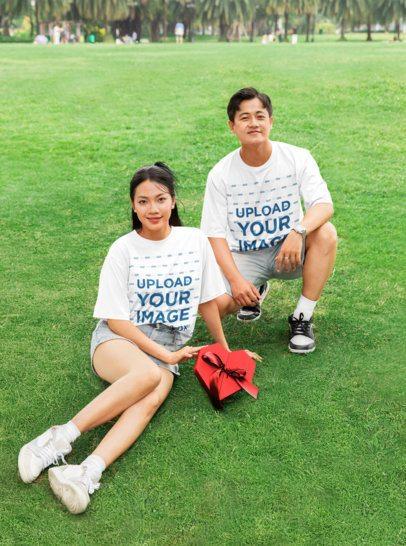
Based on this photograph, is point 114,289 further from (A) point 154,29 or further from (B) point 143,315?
(A) point 154,29

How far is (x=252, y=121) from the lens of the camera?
4.05 metres

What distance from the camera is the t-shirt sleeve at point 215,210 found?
4211 mm

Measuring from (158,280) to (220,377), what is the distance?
56 centimetres

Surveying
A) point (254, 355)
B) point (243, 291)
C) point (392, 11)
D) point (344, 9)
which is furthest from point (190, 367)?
point (344, 9)

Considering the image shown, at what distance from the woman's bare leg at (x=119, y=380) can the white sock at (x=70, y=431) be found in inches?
1.0

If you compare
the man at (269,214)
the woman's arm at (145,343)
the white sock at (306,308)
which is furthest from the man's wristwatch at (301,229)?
the woman's arm at (145,343)

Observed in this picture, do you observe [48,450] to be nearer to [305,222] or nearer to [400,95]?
[305,222]

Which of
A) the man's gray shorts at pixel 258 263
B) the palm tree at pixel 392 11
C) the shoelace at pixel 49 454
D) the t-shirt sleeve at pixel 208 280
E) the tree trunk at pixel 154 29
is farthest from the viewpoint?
the tree trunk at pixel 154 29

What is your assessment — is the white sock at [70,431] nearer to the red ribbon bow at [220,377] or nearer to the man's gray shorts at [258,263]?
the red ribbon bow at [220,377]

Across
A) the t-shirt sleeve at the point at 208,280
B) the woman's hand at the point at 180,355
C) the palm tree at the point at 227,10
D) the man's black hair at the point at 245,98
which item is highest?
the palm tree at the point at 227,10

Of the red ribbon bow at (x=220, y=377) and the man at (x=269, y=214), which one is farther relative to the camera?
the man at (x=269, y=214)

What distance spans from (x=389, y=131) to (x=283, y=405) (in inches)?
257

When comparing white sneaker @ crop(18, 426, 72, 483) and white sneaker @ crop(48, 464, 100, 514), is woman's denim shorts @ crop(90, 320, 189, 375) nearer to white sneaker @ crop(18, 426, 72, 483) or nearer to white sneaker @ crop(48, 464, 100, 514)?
white sneaker @ crop(18, 426, 72, 483)

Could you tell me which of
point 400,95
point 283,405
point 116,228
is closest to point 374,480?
point 283,405
